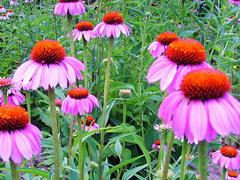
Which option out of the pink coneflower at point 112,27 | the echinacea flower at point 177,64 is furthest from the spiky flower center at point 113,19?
the echinacea flower at point 177,64

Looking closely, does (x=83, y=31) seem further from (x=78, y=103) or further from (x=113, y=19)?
(x=78, y=103)

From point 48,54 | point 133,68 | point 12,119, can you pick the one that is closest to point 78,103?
point 48,54

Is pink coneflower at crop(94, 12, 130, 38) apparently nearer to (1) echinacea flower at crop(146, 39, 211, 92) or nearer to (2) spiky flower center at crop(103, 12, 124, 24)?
(2) spiky flower center at crop(103, 12, 124, 24)

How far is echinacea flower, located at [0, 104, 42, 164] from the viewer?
101 cm

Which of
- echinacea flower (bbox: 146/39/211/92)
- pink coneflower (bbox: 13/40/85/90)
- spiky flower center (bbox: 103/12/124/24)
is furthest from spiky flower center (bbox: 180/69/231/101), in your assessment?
spiky flower center (bbox: 103/12/124/24)

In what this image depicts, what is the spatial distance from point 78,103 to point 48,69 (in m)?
0.47

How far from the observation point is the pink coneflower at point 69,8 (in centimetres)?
212

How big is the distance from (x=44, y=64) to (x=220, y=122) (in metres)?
0.61

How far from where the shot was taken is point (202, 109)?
0.82m

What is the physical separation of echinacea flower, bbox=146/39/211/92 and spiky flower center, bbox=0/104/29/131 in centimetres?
34

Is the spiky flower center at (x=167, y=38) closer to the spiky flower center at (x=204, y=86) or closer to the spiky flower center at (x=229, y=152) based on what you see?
the spiky flower center at (x=229, y=152)

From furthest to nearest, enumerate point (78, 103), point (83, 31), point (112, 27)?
point (83, 31) → point (112, 27) → point (78, 103)

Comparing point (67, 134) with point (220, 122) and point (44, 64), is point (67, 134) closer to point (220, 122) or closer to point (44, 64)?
point (44, 64)

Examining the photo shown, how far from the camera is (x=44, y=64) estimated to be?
1.23 m
